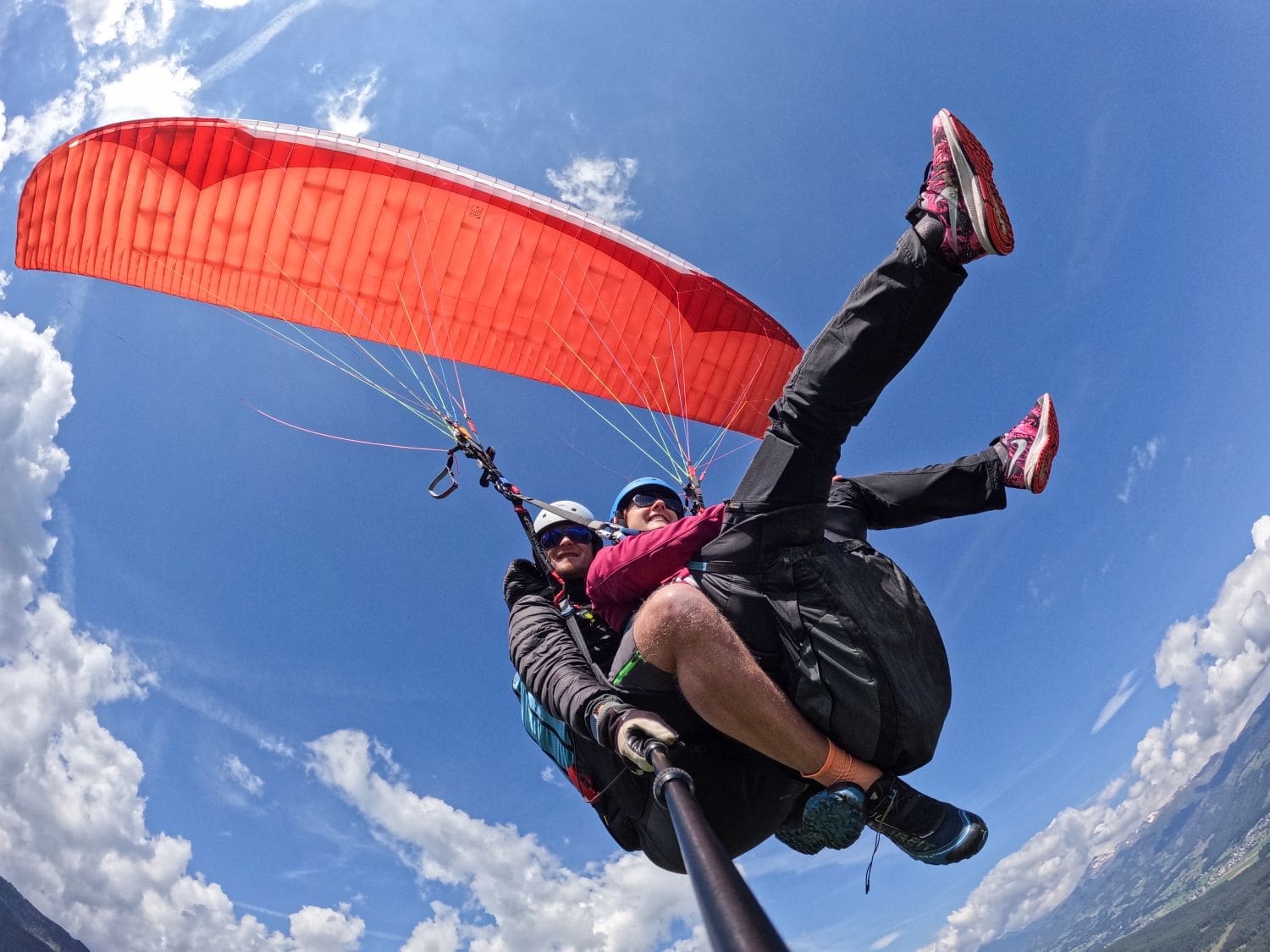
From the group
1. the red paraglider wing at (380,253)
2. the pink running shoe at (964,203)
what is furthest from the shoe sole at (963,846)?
the red paraglider wing at (380,253)

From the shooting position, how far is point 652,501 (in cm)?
432

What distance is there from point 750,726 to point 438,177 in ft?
25.1

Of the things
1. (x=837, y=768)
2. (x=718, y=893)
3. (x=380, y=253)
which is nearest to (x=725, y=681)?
(x=837, y=768)

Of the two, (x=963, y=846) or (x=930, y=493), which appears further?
(x=930, y=493)

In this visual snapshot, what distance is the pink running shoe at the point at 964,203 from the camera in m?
2.30

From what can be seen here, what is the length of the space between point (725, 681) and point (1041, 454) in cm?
167

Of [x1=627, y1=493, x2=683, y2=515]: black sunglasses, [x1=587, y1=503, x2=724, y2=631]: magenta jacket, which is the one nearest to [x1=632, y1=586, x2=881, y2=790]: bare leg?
[x1=587, y1=503, x2=724, y2=631]: magenta jacket

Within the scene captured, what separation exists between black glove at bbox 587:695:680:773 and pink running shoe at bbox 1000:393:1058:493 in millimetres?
1819

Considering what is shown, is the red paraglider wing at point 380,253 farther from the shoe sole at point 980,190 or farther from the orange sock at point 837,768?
the orange sock at point 837,768

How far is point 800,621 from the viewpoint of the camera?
97.1 inches

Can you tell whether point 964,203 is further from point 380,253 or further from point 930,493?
point 380,253

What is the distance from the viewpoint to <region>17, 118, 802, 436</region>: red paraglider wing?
26.6 ft

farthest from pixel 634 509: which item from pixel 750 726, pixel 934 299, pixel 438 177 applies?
pixel 438 177

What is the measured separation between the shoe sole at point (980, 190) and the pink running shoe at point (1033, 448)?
3.43 ft
